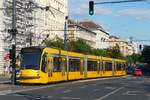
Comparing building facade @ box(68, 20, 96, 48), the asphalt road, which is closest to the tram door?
the asphalt road

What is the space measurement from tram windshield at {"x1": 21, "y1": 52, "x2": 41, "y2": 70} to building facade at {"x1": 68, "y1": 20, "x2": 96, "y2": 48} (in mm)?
97661

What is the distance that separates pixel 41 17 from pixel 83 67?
5847cm

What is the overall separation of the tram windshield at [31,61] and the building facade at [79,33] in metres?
97.7

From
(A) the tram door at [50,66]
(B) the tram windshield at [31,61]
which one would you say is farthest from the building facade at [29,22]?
(B) the tram windshield at [31,61]

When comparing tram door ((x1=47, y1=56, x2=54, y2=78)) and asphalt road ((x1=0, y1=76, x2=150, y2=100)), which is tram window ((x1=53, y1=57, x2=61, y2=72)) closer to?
tram door ((x1=47, y1=56, x2=54, y2=78))

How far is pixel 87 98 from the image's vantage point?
968 inches

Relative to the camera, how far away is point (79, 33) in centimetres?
15625

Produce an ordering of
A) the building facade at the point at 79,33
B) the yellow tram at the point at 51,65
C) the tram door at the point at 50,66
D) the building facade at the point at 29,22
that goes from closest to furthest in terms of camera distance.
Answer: the yellow tram at the point at 51,65 → the tram door at the point at 50,66 → the building facade at the point at 29,22 → the building facade at the point at 79,33

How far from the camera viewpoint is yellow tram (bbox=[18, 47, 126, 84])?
123ft

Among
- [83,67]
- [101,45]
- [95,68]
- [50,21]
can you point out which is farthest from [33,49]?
[101,45]

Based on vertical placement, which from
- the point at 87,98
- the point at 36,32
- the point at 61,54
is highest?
the point at 36,32

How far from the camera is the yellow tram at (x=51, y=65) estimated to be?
1478 inches

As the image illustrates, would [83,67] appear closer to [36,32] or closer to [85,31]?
[36,32]

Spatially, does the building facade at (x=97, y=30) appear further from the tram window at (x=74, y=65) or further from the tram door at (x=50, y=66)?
the tram door at (x=50, y=66)
